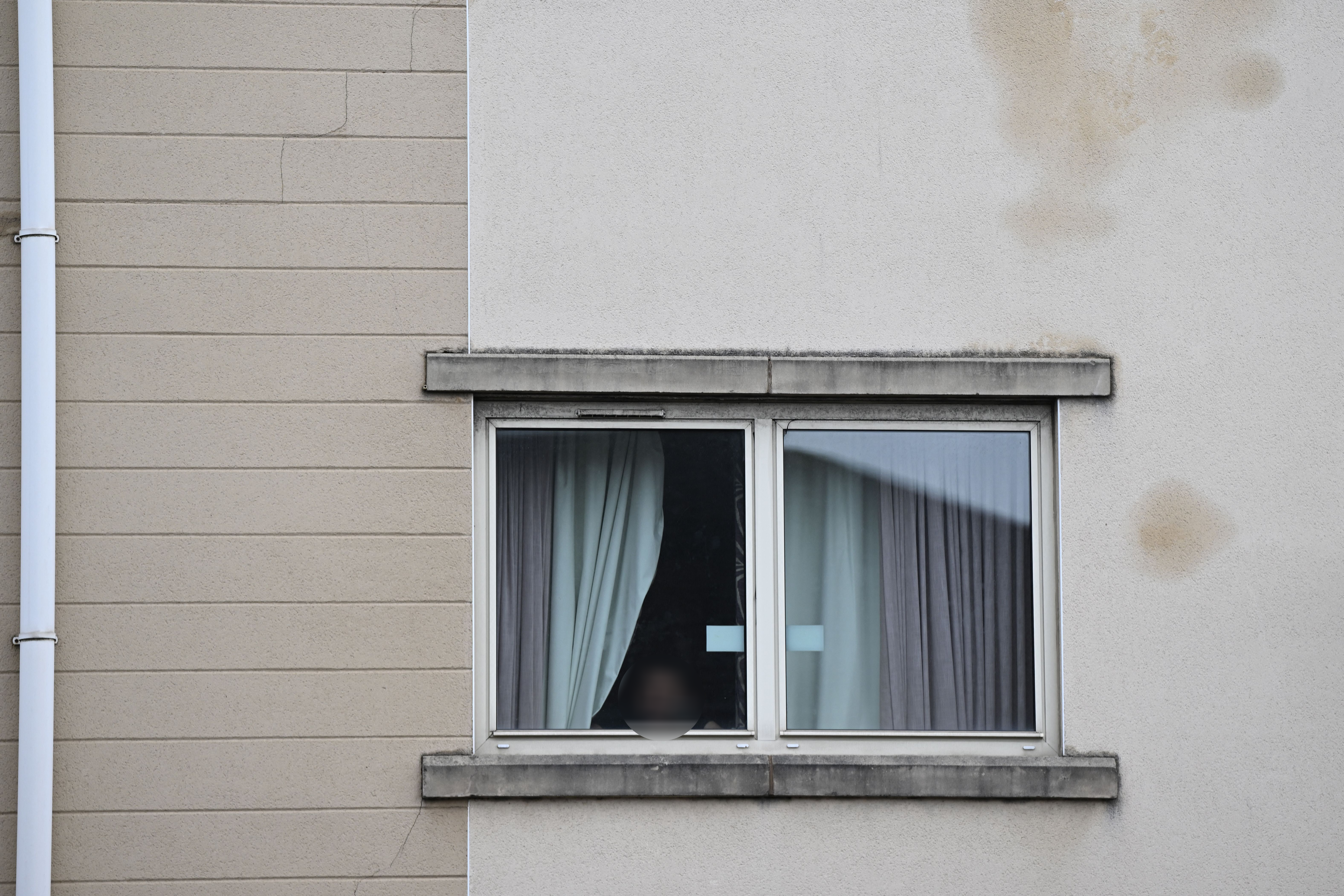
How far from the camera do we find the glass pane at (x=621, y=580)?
15.1 ft

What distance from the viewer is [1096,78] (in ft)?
15.1

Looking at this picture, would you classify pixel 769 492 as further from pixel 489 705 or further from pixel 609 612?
pixel 489 705

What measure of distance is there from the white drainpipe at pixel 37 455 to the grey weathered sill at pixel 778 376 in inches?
58.1

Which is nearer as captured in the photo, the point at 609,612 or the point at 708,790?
the point at 708,790

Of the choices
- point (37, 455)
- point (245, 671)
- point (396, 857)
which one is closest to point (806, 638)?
point (396, 857)

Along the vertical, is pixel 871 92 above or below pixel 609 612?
above

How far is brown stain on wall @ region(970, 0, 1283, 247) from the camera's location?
15.0 ft

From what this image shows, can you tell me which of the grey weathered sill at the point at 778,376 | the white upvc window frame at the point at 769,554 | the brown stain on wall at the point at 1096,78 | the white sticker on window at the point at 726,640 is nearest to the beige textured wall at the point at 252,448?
the white upvc window frame at the point at 769,554

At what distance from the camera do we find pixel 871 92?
4.60 meters

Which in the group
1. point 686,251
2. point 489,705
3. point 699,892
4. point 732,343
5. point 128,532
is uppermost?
point 686,251

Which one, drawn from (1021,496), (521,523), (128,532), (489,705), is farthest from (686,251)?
(128,532)

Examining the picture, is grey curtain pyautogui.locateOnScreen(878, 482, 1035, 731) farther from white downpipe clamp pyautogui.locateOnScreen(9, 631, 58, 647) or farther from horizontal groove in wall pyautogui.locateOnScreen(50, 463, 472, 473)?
white downpipe clamp pyautogui.locateOnScreen(9, 631, 58, 647)

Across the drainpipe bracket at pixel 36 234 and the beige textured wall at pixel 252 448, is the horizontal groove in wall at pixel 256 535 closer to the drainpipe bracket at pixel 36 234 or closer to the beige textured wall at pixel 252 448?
the beige textured wall at pixel 252 448

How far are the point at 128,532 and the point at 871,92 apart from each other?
11.4 ft
